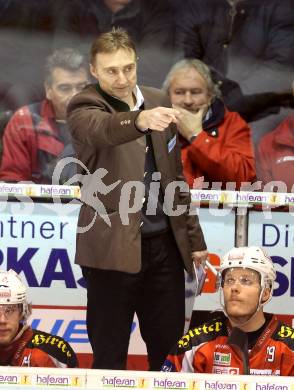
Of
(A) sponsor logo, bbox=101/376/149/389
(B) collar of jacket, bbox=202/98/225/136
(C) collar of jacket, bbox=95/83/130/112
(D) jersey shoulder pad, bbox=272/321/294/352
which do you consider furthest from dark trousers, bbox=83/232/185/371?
(B) collar of jacket, bbox=202/98/225/136

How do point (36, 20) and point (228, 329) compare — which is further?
point (36, 20)

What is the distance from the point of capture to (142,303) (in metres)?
6.33

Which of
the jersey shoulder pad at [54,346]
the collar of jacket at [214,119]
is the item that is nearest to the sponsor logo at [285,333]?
the jersey shoulder pad at [54,346]

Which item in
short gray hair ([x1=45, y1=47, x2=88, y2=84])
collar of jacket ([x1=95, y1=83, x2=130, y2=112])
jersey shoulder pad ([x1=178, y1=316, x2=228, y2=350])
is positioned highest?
short gray hair ([x1=45, y1=47, x2=88, y2=84])

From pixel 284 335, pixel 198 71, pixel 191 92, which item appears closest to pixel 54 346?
pixel 284 335

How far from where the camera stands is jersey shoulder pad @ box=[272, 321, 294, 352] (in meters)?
6.06

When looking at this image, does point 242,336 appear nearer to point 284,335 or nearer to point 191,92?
point 284,335

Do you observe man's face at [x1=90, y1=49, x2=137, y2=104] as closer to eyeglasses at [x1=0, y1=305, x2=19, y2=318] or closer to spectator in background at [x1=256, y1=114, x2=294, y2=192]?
eyeglasses at [x1=0, y1=305, x2=19, y2=318]

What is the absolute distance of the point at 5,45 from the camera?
851 cm

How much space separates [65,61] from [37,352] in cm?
256

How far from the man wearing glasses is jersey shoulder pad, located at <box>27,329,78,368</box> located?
2.49 ft

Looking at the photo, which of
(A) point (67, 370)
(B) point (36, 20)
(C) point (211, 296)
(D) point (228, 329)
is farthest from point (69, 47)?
(A) point (67, 370)

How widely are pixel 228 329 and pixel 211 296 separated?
99 cm

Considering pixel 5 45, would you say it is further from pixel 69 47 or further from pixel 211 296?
pixel 211 296
